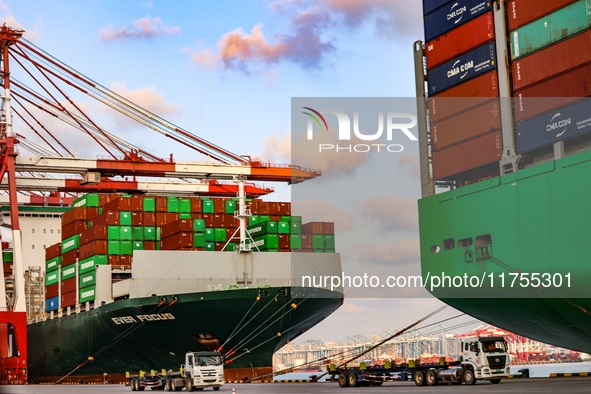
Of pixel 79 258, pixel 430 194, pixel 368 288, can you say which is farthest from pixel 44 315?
pixel 368 288

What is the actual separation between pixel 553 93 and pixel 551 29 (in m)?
2.01

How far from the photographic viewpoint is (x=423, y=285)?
1110 inches

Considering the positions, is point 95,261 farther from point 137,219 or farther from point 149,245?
point 137,219

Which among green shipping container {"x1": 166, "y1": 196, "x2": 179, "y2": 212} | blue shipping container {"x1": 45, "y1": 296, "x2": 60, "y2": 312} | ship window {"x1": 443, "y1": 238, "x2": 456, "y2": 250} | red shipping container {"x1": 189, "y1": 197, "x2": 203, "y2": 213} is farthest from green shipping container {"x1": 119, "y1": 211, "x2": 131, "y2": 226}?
ship window {"x1": 443, "y1": 238, "x2": 456, "y2": 250}

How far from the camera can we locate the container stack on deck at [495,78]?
2430 centimetres

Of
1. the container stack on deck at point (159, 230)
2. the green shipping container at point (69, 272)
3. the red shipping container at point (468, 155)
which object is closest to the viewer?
the red shipping container at point (468, 155)

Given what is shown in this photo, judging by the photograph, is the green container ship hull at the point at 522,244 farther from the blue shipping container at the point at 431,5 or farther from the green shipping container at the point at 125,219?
the green shipping container at the point at 125,219

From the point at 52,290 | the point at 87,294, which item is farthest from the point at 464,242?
the point at 52,290

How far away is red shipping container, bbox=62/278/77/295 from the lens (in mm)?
44406

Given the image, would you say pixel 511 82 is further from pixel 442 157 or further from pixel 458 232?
pixel 458 232

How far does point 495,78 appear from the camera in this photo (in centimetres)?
2720

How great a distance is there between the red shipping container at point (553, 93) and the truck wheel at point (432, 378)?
838cm

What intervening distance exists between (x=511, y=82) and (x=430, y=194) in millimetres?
4990

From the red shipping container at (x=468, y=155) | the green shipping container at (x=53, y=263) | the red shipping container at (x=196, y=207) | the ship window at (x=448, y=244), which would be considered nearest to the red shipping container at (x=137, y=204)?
the red shipping container at (x=196, y=207)
